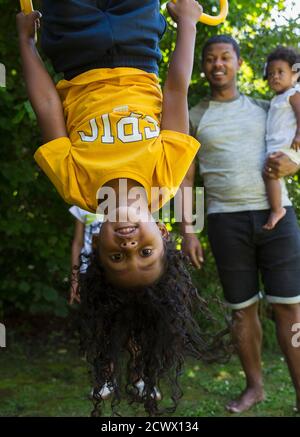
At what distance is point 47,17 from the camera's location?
2877 millimetres

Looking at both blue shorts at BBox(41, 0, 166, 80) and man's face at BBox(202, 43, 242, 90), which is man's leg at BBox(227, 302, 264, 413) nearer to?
man's face at BBox(202, 43, 242, 90)

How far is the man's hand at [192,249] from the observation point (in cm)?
392

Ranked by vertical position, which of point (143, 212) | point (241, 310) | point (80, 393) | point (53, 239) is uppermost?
point (143, 212)

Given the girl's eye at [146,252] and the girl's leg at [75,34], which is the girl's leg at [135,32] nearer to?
the girl's leg at [75,34]

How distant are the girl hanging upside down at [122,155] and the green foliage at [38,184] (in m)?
1.51

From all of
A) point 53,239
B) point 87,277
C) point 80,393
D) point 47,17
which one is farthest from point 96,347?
point 53,239

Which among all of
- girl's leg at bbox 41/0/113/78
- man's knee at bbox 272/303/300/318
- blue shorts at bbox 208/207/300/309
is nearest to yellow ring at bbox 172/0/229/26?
girl's leg at bbox 41/0/113/78

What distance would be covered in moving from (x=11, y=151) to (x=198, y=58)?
1.42 meters

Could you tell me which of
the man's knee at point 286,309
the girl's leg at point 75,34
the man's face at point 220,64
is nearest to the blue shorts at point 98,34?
the girl's leg at point 75,34

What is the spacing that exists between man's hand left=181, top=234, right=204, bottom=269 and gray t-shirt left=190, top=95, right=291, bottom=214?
0.91 ft

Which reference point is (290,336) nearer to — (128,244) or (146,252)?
(146,252)

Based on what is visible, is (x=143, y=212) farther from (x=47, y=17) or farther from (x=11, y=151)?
(x=11, y=151)

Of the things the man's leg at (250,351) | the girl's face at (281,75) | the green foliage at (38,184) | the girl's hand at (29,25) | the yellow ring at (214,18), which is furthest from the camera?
the green foliage at (38,184)

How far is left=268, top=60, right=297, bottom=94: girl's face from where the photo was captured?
404cm
